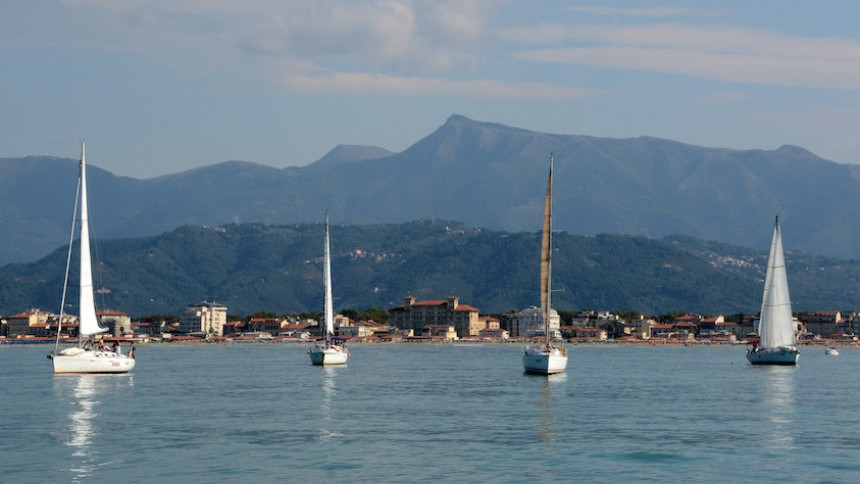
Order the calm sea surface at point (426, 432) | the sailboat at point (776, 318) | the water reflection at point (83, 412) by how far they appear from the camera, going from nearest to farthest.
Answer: the calm sea surface at point (426, 432), the water reflection at point (83, 412), the sailboat at point (776, 318)

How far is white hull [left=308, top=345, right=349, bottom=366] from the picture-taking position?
12294 cm

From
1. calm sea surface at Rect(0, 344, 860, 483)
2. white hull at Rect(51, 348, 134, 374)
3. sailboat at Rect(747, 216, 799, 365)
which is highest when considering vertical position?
sailboat at Rect(747, 216, 799, 365)

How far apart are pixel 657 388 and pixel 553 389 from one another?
405 inches

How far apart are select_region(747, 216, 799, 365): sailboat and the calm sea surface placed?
29495 millimetres

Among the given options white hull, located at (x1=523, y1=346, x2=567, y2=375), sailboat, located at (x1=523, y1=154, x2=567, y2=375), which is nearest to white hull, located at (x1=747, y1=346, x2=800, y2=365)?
sailboat, located at (x1=523, y1=154, x2=567, y2=375)

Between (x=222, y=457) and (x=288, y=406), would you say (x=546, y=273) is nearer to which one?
(x=288, y=406)

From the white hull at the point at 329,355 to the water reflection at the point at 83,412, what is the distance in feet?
81.4

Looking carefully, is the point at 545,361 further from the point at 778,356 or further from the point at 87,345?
the point at 778,356

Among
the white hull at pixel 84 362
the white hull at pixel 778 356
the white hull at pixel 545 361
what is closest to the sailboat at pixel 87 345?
the white hull at pixel 84 362

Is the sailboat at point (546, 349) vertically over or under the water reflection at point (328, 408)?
over

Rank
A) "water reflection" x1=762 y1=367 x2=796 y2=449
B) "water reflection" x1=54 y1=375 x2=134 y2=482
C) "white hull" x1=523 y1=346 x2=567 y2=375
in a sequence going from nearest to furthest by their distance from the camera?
"water reflection" x1=54 y1=375 x2=134 y2=482 < "water reflection" x1=762 y1=367 x2=796 y2=449 < "white hull" x1=523 y1=346 x2=567 y2=375

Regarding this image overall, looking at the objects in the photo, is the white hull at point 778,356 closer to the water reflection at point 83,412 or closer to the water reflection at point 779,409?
the water reflection at point 779,409

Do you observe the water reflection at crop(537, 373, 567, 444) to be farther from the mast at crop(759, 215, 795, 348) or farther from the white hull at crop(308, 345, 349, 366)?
the mast at crop(759, 215, 795, 348)

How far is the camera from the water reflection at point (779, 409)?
5403 cm
